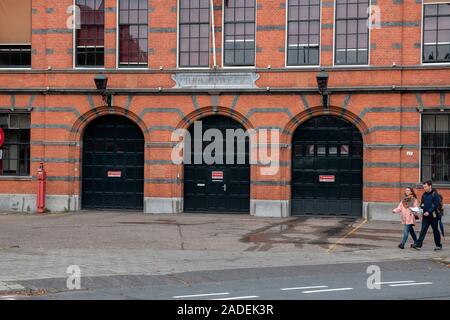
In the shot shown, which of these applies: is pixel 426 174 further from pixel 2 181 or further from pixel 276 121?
pixel 2 181

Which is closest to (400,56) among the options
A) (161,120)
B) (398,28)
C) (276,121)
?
(398,28)

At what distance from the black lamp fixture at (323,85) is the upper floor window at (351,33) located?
109 cm

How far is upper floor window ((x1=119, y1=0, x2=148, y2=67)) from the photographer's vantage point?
29.3 m

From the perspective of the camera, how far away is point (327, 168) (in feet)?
93.3

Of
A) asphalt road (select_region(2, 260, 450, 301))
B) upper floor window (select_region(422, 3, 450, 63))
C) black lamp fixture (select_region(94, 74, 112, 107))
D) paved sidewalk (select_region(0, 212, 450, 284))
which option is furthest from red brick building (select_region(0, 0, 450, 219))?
asphalt road (select_region(2, 260, 450, 301))

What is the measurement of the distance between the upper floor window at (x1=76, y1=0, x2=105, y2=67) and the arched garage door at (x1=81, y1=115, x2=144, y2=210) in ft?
7.70

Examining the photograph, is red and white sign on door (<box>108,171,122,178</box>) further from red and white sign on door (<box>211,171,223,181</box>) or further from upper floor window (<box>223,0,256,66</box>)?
upper floor window (<box>223,0,256,66</box>)

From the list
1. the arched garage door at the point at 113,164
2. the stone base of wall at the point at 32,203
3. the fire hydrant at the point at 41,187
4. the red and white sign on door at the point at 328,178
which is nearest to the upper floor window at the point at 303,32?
the red and white sign on door at the point at 328,178

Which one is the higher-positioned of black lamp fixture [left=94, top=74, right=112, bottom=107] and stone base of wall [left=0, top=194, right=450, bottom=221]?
black lamp fixture [left=94, top=74, right=112, bottom=107]

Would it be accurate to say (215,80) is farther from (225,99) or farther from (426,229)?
(426,229)

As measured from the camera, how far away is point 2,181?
2989 centimetres

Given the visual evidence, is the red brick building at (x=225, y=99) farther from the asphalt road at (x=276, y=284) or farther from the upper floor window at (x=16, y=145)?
the asphalt road at (x=276, y=284)

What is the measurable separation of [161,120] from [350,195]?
7836mm

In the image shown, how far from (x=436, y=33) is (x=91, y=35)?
13.2 m
